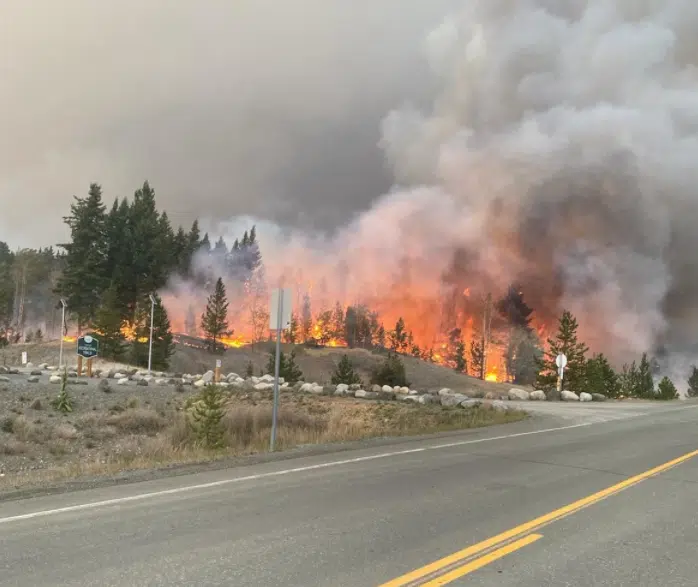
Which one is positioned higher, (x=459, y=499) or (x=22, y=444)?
(x=459, y=499)

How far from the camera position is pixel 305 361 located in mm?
73750

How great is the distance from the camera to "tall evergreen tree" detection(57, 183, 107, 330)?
229 ft

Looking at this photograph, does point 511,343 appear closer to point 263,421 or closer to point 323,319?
point 323,319

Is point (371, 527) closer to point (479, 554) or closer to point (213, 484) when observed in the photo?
point (479, 554)

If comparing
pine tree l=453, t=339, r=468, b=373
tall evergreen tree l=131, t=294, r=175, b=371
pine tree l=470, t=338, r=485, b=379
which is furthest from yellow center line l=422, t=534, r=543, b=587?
pine tree l=470, t=338, r=485, b=379

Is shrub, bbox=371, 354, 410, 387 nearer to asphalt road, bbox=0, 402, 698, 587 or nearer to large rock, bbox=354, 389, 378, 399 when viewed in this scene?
large rock, bbox=354, 389, 378, 399

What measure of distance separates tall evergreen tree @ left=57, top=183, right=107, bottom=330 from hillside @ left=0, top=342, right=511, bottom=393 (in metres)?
11.2

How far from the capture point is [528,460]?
9.80m

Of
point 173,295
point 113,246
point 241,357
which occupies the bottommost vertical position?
point 241,357

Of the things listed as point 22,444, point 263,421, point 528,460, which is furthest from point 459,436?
point 22,444

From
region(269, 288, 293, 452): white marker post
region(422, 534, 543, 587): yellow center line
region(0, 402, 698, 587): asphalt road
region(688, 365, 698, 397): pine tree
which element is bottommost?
region(688, 365, 698, 397): pine tree

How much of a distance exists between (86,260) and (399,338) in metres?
44.8

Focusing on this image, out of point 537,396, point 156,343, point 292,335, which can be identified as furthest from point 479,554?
point 292,335

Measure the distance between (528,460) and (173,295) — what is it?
89553 mm
